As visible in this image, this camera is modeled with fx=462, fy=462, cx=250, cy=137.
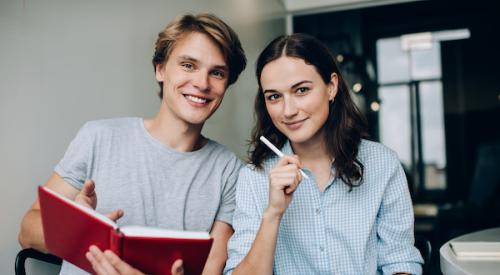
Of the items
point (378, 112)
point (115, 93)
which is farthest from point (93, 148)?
point (378, 112)

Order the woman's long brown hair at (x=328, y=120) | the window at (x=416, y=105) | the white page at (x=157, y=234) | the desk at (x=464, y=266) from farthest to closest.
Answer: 1. the window at (x=416, y=105)
2. the woman's long brown hair at (x=328, y=120)
3. the desk at (x=464, y=266)
4. the white page at (x=157, y=234)

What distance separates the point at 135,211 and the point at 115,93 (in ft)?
1.91

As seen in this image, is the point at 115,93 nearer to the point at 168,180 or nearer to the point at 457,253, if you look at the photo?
the point at 168,180

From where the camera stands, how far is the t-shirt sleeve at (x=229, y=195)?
1709 mm

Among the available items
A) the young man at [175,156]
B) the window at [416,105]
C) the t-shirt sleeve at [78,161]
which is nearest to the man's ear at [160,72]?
the young man at [175,156]

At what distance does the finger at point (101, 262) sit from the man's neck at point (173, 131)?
2.19ft

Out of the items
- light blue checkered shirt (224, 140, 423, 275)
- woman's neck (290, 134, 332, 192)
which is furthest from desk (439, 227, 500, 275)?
woman's neck (290, 134, 332, 192)

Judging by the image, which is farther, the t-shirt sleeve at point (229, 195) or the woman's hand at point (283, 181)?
the t-shirt sleeve at point (229, 195)

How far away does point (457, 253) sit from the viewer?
1354 mm

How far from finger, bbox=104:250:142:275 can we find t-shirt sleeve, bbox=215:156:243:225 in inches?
25.2

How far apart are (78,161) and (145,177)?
0.23 m

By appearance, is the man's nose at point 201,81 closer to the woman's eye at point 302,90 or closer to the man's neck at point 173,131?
the man's neck at point 173,131

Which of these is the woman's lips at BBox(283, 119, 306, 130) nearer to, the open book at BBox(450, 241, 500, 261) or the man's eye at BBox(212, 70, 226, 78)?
the man's eye at BBox(212, 70, 226, 78)

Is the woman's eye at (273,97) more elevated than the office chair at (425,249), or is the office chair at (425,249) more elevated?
the woman's eye at (273,97)
